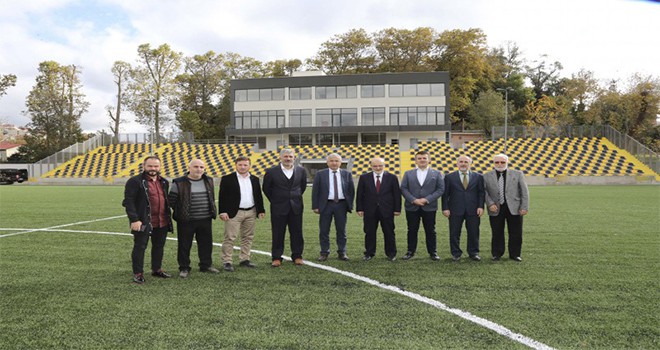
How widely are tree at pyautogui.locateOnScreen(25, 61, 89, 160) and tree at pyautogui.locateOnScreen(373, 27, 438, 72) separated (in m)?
35.7

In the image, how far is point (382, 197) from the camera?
690 cm

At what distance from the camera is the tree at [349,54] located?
5656 cm

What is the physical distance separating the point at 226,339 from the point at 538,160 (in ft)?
114

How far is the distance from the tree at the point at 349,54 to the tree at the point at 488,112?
1447cm

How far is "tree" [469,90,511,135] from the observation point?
5008cm

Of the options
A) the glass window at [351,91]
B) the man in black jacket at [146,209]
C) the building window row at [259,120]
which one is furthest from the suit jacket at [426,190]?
the building window row at [259,120]

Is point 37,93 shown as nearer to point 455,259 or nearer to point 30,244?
point 30,244

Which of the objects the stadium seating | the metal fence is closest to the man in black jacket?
the stadium seating

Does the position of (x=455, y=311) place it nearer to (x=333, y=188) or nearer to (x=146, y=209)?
(x=333, y=188)

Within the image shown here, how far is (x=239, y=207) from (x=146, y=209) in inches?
50.5

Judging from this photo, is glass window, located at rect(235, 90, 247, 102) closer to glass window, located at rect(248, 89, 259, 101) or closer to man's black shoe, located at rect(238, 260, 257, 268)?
glass window, located at rect(248, 89, 259, 101)

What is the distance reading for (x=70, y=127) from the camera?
51.4 metres

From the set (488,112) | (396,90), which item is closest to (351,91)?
(396,90)

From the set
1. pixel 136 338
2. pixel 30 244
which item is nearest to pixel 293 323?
pixel 136 338
